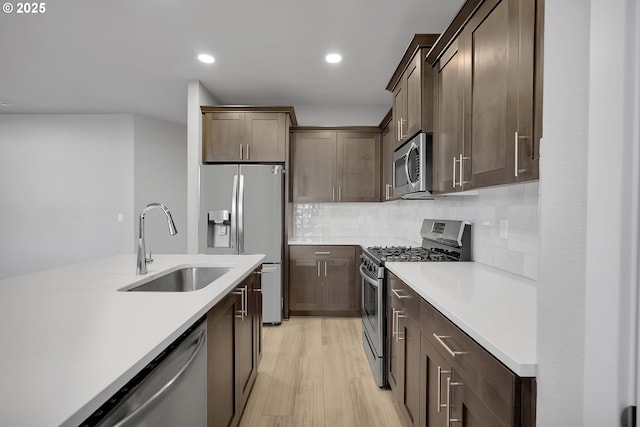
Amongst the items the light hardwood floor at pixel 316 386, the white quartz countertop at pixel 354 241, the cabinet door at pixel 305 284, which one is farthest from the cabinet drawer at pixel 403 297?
the cabinet door at pixel 305 284

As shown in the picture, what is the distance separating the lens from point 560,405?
604 mm

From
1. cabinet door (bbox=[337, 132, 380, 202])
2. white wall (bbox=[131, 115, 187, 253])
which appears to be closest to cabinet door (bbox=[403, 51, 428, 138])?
cabinet door (bbox=[337, 132, 380, 202])

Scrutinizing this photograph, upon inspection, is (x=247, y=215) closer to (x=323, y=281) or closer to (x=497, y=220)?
(x=323, y=281)

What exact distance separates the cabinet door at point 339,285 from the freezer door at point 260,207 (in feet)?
2.39

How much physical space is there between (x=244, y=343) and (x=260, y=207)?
5.88ft

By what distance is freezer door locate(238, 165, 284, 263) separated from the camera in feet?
11.1

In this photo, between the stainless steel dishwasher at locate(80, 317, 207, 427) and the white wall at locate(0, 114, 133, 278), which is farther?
the white wall at locate(0, 114, 133, 278)

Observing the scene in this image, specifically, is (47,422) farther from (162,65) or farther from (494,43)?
(162,65)

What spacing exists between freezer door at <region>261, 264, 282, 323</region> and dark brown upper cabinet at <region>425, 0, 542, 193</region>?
2.08 meters

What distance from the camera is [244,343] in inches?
71.1

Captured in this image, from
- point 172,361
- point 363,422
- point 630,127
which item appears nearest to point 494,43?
point 630,127

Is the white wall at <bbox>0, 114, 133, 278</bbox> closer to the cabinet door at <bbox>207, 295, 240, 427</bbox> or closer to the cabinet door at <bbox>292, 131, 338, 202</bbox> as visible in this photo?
the cabinet door at <bbox>292, 131, 338, 202</bbox>

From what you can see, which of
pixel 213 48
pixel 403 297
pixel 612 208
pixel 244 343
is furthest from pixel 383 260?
pixel 213 48

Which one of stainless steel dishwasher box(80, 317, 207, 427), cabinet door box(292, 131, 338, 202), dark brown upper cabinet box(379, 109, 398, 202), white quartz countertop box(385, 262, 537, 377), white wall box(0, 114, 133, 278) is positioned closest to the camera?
stainless steel dishwasher box(80, 317, 207, 427)
